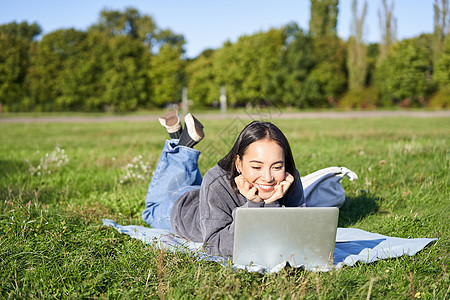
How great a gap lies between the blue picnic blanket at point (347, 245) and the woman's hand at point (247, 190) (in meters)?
0.41

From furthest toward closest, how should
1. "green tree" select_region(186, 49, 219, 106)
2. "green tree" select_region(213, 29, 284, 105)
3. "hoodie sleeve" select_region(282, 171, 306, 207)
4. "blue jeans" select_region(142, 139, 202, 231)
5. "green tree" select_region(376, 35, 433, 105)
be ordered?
1. "green tree" select_region(186, 49, 219, 106)
2. "green tree" select_region(213, 29, 284, 105)
3. "green tree" select_region(376, 35, 433, 105)
4. "blue jeans" select_region(142, 139, 202, 231)
5. "hoodie sleeve" select_region(282, 171, 306, 207)

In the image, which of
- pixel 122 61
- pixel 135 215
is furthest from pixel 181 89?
pixel 135 215

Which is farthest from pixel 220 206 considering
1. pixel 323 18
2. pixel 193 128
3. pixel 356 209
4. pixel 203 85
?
pixel 323 18

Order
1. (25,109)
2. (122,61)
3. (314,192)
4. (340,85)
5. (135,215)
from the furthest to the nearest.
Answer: (340,85)
(122,61)
(25,109)
(135,215)
(314,192)

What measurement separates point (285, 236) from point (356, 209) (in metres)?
2.08

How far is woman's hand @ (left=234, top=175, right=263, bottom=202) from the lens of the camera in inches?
98.7

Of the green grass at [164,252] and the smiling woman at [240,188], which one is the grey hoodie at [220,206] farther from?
the green grass at [164,252]

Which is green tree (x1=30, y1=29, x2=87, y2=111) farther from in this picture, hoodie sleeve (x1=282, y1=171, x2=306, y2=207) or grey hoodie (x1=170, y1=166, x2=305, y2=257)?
hoodie sleeve (x1=282, y1=171, x2=306, y2=207)

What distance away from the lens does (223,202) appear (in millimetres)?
2734

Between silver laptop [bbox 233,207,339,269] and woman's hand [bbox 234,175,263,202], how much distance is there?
0.28m

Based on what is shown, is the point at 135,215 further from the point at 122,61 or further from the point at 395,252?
the point at 122,61

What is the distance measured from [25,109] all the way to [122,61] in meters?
9.36

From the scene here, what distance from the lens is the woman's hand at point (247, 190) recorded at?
8.22 feet

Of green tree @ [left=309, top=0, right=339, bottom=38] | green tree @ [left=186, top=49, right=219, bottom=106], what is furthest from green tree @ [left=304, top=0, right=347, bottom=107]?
green tree @ [left=186, top=49, right=219, bottom=106]
